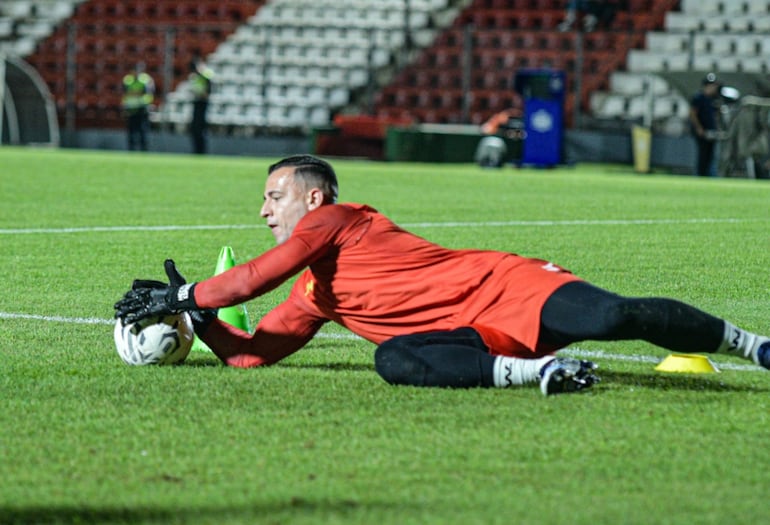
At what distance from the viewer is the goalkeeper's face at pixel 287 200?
225 inches

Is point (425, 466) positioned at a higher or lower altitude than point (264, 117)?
higher

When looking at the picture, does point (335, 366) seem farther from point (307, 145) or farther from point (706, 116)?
point (307, 145)

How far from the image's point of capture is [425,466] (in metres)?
4.13

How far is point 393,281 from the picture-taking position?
5.59 meters

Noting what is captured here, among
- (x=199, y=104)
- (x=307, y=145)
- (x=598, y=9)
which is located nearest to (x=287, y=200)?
→ (x=598, y=9)

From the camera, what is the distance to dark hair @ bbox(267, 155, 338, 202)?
573 centimetres

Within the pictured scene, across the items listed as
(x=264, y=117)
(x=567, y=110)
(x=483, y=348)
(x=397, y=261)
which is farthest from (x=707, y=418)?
(x=264, y=117)

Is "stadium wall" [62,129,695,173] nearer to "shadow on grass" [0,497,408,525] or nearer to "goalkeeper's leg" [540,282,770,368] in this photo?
"goalkeeper's leg" [540,282,770,368]

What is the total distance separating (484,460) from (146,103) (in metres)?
30.8

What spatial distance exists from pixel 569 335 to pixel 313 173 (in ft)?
3.82

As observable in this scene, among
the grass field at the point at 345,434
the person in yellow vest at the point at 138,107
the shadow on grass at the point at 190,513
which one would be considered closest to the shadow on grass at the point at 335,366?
the grass field at the point at 345,434

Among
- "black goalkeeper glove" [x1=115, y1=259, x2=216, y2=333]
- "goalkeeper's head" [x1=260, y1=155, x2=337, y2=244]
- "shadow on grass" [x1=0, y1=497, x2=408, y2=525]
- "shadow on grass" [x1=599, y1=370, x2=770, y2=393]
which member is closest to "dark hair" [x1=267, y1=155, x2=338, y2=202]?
"goalkeeper's head" [x1=260, y1=155, x2=337, y2=244]

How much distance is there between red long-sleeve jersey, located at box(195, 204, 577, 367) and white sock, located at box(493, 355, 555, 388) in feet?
0.23

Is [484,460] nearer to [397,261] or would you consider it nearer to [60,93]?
[397,261]
